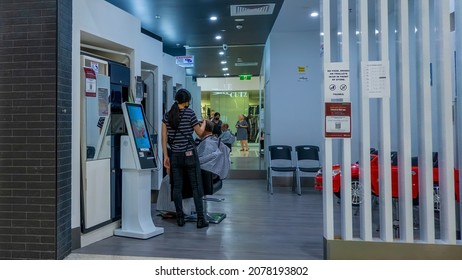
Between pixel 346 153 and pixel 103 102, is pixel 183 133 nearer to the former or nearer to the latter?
pixel 103 102

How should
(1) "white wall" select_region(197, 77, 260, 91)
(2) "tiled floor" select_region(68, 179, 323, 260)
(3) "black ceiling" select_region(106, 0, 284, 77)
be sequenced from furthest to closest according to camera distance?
(1) "white wall" select_region(197, 77, 260, 91)
(3) "black ceiling" select_region(106, 0, 284, 77)
(2) "tiled floor" select_region(68, 179, 323, 260)

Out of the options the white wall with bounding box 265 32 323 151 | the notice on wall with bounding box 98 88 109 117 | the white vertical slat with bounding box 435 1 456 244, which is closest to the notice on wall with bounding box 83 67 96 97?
A: the notice on wall with bounding box 98 88 109 117

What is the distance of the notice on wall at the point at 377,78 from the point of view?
2.79 m

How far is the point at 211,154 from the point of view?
13.5 ft

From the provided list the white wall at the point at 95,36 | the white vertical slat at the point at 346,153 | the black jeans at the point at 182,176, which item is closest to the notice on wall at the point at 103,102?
the white wall at the point at 95,36

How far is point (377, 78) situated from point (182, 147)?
2145 millimetres

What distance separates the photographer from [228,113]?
33.9 ft

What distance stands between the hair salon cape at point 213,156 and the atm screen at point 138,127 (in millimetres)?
755

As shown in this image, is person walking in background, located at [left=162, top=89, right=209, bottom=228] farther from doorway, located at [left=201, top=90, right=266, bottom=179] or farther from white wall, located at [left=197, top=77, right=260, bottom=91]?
white wall, located at [left=197, top=77, right=260, bottom=91]

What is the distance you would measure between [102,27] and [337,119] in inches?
101

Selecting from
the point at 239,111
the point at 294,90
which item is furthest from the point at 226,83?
the point at 294,90

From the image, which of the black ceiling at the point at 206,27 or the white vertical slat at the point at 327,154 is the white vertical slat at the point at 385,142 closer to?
the white vertical slat at the point at 327,154

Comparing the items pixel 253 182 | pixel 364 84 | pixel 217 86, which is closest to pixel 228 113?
pixel 217 86

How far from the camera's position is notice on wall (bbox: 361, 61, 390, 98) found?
2.79 metres
